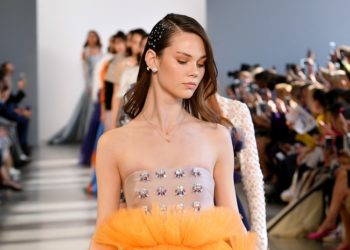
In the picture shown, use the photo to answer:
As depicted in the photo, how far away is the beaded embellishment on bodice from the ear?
25 centimetres

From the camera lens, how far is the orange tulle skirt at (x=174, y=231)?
2170mm

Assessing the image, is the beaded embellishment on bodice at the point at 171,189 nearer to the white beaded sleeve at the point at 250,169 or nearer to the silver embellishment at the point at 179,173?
the silver embellishment at the point at 179,173

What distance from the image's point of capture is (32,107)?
59.3 ft

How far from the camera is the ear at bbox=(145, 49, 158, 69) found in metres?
2.42

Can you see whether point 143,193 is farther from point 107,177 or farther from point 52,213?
point 52,213

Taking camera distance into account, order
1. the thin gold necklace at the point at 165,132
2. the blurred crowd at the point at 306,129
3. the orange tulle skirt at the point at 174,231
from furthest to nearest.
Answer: the blurred crowd at the point at 306,129 < the thin gold necklace at the point at 165,132 < the orange tulle skirt at the point at 174,231

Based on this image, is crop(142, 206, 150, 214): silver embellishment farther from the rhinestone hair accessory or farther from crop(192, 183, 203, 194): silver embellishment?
the rhinestone hair accessory

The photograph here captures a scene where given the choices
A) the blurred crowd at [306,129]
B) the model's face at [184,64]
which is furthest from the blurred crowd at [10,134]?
the model's face at [184,64]

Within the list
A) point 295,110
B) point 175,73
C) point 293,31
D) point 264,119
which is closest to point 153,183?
point 175,73

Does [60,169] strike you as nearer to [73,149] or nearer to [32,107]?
[73,149]

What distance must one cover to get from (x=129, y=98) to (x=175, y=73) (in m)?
0.22

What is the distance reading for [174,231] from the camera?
85.0 inches

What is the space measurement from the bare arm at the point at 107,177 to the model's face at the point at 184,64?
0.19m

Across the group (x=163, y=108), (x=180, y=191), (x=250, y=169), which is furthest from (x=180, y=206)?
(x=250, y=169)
